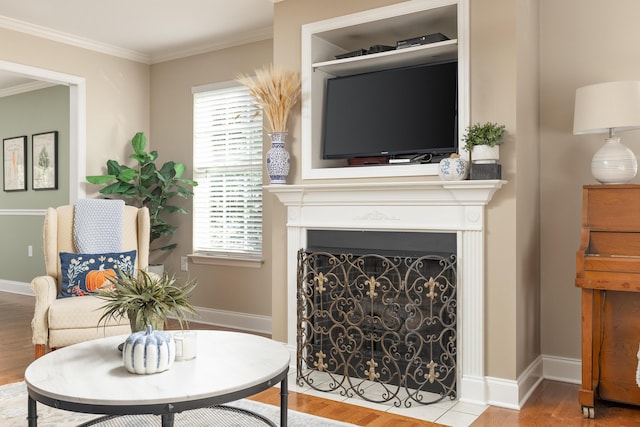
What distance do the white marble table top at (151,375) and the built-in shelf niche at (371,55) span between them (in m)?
1.45

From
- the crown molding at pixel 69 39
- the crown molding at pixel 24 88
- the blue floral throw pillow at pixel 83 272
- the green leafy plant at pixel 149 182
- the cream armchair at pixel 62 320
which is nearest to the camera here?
the cream armchair at pixel 62 320

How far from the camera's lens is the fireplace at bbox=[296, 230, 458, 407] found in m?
3.20

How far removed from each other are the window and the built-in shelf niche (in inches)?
44.1

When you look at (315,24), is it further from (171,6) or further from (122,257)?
(122,257)

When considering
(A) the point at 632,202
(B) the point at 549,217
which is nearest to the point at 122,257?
(B) the point at 549,217

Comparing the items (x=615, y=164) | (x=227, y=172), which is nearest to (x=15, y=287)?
(x=227, y=172)

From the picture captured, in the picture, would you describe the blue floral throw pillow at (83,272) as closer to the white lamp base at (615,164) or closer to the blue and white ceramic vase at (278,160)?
the blue and white ceramic vase at (278,160)

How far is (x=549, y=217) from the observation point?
3.61 m

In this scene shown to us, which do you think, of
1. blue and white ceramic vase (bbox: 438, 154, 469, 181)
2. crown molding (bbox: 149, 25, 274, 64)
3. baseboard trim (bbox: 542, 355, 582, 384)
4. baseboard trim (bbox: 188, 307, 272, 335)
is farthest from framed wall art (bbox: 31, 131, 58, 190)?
baseboard trim (bbox: 542, 355, 582, 384)

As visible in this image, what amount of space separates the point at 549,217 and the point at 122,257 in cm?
289

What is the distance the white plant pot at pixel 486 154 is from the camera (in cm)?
301

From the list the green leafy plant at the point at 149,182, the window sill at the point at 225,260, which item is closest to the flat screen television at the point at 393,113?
the window sill at the point at 225,260

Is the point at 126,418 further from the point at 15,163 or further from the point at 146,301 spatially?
the point at 15,163

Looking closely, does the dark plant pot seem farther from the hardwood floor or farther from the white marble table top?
the white marble table top
